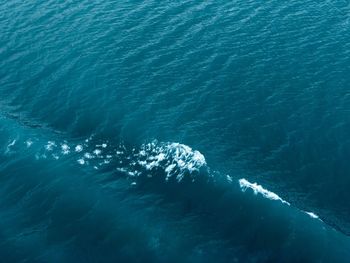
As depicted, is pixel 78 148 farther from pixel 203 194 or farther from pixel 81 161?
pixel 203 194

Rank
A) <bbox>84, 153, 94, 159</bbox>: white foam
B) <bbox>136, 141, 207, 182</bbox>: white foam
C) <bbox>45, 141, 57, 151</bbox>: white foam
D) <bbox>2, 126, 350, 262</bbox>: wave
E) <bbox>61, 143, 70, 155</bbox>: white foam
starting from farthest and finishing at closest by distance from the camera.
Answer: <bbox>45, 141, 57, 151</bbox>: white foam, <bbox>61, 143, 70, 155</bbox>: white foam, <bbox>84, 153, 94, 159</bbox>: white foam, <bbox>136, 141, 207, 182</bbox>: white foam, <bbox>2, 126, 350, 262</bbox>: wave

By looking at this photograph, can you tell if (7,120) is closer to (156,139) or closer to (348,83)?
(156,139)

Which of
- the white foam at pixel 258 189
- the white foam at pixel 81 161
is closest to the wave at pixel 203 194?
the white foam at pixel 258 189

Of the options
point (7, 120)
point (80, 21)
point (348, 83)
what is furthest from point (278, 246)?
point (80, 21)

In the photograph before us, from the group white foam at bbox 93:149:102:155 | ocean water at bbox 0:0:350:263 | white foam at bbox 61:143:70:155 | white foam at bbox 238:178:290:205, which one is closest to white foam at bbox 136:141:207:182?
ocean water at bbox 0:0:350:263

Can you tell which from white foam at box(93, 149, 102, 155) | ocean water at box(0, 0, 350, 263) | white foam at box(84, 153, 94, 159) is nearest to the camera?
ocean water at box(0, 0, 350, 263)

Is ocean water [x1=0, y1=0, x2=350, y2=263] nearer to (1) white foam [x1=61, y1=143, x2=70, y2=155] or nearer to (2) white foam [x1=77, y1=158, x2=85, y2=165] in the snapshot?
(1) white foam [x1=61, y1=143, x2=70, y2=155]

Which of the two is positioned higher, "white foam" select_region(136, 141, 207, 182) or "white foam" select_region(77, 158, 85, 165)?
"white foam" select_region(77, 158, 85, 165)
